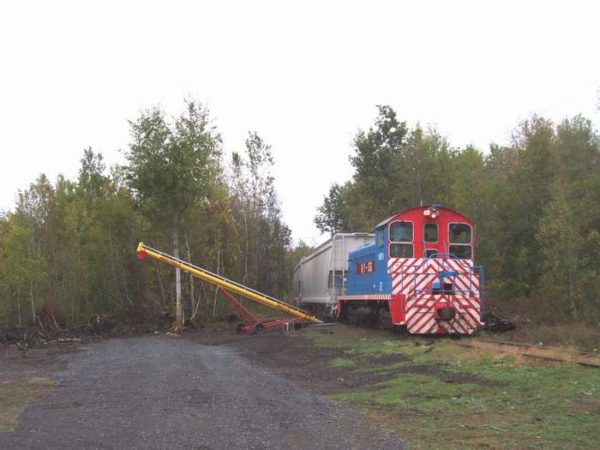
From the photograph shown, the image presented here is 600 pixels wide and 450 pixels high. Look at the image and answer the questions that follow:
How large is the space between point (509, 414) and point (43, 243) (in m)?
28.9

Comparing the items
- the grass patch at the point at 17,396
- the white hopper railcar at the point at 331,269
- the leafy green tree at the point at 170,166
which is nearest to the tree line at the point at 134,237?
the leafy green tree at the point at 170,166

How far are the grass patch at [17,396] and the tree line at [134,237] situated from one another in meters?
15.2

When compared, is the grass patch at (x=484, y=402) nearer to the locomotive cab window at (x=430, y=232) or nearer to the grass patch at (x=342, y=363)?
the grass patch at (x=342, y=363)

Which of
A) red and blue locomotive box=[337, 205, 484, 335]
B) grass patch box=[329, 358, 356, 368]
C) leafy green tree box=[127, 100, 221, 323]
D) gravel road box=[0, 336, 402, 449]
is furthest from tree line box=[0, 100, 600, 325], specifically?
gravel road box=[0, 336, 402, 449]

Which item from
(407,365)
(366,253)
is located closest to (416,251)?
(366,253)

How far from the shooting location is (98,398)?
9656mm

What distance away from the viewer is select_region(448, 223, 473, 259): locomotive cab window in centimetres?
1786

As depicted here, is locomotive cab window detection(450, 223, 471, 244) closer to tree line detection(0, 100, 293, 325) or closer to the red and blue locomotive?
the red and blue locomotive

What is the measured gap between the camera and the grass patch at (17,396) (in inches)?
313

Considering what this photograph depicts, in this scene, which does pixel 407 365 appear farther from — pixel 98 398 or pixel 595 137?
pixel 595 137

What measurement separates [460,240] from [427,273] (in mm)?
1951

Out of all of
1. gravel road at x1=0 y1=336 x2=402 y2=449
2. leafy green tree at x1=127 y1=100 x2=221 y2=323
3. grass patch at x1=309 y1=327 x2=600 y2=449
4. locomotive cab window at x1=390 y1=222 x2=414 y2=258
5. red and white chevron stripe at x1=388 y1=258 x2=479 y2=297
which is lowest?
gravel road at x1=0 y1=336 x2=402 y2=449

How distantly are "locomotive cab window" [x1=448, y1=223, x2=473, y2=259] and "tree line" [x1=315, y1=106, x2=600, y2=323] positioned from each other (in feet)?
15.8

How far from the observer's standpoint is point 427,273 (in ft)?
55.0
